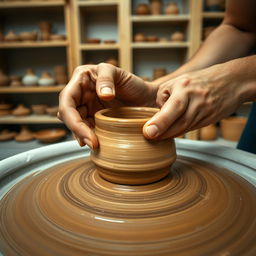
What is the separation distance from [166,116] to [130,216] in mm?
222

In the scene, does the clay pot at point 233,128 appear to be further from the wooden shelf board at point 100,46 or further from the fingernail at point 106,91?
the fingernail at point 106,91

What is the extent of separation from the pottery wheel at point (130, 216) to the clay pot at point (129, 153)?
3cm

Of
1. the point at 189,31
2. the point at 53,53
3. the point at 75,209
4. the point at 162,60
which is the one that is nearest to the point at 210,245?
the point at 75,209

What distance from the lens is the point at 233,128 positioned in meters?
2.25

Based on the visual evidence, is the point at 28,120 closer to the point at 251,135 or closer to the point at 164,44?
the point at 164,44

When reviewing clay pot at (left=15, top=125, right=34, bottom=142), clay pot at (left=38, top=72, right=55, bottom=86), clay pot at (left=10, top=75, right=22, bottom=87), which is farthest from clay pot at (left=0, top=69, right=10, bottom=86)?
clay pot at (left=15, top=125, right=34, bottom=142)

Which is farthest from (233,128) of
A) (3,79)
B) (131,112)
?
(3,79)

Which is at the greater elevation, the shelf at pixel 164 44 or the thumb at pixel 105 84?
the shelf at pixel 164 44

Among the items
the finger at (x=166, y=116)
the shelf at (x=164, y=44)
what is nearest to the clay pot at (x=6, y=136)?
the shelf at (x=164, y=44)

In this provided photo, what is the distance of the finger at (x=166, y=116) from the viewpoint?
0.54 meters

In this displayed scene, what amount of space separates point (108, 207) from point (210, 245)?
0.21m

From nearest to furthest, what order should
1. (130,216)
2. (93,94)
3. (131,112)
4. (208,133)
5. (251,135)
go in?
(130,216) → (131,112) → (93,94) → (251,135) → (208,133)

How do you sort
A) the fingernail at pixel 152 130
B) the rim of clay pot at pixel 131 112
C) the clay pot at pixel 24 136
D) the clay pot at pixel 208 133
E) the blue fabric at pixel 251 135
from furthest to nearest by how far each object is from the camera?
the clay pot at pixel 24 136, the clay pot at pixel 208 133, the blue fabric at pixel 251 135, the rim of clay pot at pixel 131 112, the fingernail at pixel 152 130

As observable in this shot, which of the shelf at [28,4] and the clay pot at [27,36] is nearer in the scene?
the shelf at [28,4]
